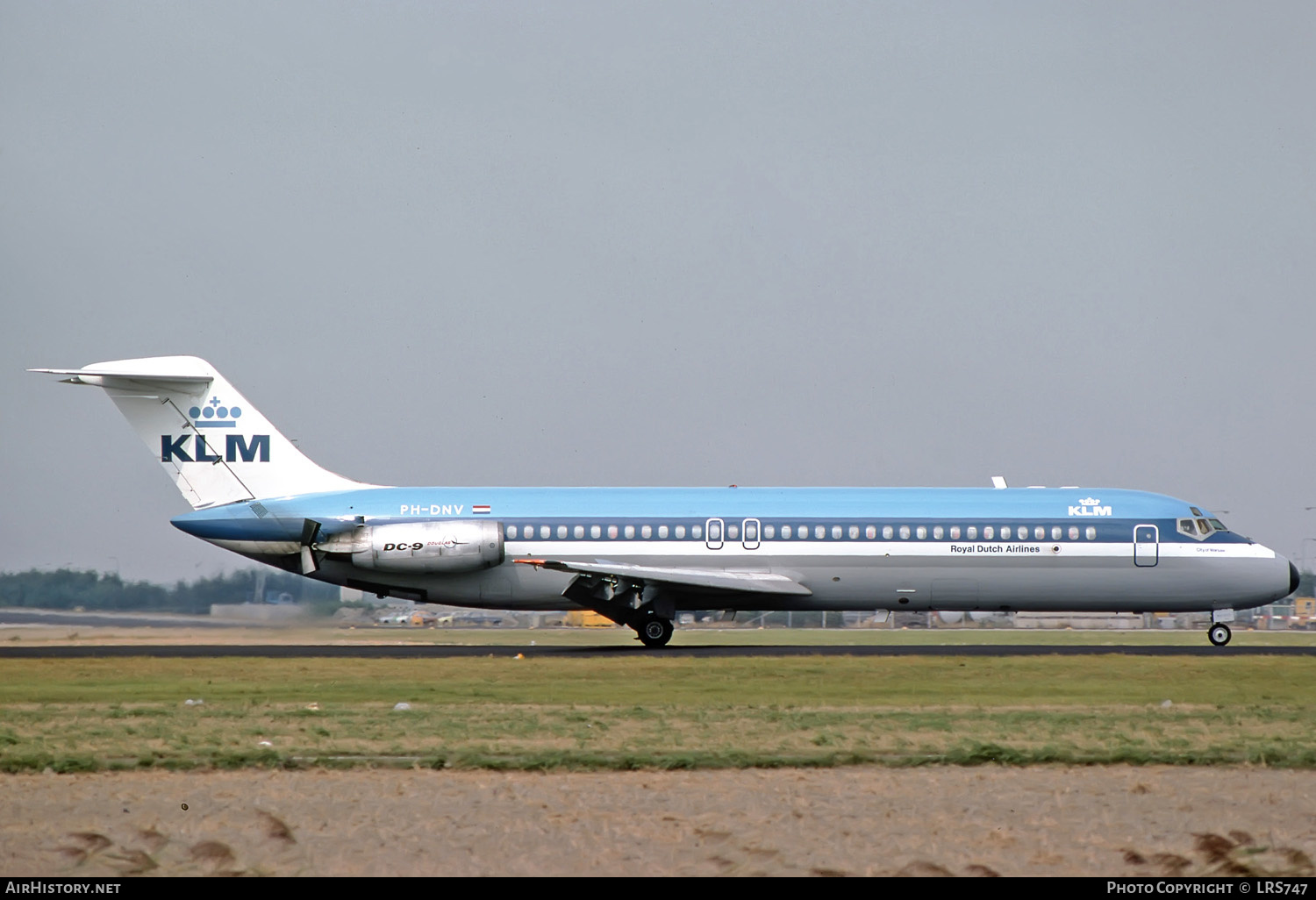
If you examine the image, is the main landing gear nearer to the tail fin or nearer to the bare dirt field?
the tail fin

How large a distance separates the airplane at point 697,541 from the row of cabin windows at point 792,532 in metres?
0.04

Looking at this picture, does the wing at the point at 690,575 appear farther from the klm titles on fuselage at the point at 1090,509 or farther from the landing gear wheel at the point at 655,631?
the klm titles on fuselage at the point at 1090,509

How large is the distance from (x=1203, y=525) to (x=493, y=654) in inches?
709

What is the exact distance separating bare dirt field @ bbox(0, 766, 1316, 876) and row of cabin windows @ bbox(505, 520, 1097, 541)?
22.2 meters

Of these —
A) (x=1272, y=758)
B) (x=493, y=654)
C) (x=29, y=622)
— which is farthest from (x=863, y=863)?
(x=29, y=622)

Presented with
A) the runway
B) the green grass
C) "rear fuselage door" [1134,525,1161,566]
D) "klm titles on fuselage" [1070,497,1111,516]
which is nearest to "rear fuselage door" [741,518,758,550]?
the runway

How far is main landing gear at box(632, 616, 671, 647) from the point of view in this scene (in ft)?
118

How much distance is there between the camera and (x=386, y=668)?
1079 inches

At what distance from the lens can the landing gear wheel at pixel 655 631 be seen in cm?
3594

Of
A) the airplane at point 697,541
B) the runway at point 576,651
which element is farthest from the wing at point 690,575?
the runway at point 576,651

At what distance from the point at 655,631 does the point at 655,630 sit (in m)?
0.02

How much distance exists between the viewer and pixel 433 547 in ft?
116

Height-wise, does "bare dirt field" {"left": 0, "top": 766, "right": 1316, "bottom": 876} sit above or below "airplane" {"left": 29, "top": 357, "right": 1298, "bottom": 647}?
below
